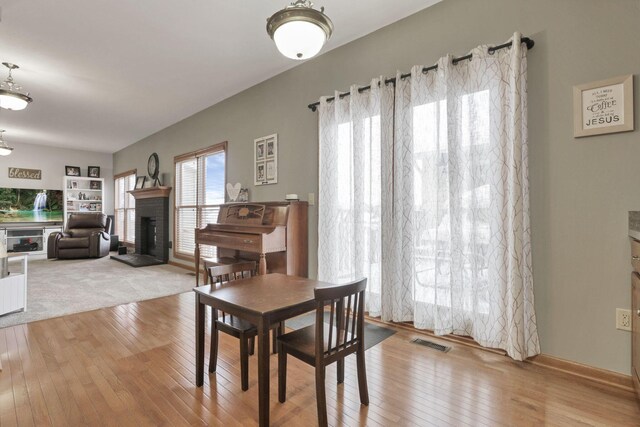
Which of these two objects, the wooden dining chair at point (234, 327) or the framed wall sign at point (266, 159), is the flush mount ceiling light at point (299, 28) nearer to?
the wooden dining chair at point (234, 327)

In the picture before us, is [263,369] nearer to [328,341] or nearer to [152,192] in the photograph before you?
[328,341]

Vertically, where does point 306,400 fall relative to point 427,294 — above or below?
below

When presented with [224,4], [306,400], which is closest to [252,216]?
[224,4]

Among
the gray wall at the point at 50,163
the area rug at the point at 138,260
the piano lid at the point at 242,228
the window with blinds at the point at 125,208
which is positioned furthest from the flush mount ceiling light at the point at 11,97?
the gray wall at the point at 50,163

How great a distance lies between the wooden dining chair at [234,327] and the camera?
1826 millimetres

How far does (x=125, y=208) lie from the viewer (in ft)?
27.7

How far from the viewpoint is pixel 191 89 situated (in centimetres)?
455

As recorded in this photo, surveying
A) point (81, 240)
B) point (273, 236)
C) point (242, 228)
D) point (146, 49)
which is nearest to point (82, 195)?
point (81, 240)

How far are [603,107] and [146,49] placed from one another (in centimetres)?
405

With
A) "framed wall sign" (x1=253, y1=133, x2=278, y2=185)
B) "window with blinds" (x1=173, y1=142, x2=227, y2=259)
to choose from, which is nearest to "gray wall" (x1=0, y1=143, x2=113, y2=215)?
"window with blinds" (x1=173, y1=142, x2=227, y2=259)

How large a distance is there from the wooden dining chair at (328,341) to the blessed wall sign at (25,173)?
9.41 m

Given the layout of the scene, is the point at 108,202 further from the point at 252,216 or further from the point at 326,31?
the point at 326,31

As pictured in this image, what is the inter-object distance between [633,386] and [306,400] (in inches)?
73.3

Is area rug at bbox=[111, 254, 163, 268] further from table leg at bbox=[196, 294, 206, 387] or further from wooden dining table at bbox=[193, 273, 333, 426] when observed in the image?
wooden dining table at bbox=[193, 273, 333, 426]
